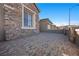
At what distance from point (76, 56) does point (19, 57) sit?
1154mm

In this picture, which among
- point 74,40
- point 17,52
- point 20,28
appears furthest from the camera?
point 20,28

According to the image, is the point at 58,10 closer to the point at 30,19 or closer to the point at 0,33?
the point at 0,33

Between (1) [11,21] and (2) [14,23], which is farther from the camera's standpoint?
(2) [14,23]

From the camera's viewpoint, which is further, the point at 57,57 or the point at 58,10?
the point at 58,10

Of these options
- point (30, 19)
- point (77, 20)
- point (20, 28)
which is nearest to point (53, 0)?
A: point (77, 20)

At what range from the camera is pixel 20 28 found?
13.2ft

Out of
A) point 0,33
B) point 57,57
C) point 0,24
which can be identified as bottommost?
point 57,57

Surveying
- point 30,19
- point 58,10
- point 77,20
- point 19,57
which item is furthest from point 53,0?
point 30,19

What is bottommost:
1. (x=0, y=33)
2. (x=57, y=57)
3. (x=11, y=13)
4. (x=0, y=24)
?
(x=57, y=57)

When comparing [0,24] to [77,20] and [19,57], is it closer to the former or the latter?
[19,57]

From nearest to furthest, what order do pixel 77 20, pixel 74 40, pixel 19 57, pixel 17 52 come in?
pixel 19 57 < pixel 17 52 < pixel 77 20 < pixel 74 40

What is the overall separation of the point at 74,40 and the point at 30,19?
2550mm

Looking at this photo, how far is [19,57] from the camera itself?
2189mm

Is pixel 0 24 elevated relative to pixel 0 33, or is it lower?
elevated
